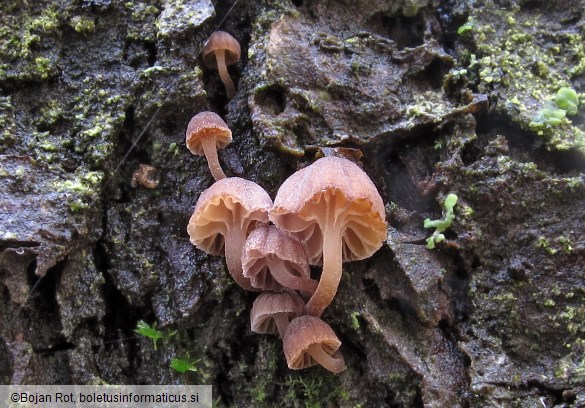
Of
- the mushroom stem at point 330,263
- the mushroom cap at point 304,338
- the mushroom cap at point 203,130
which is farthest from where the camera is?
the mushroom cap at point 203,130

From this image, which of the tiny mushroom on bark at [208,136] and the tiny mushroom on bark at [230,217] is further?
the tiny mushroom on bark at [208,136]

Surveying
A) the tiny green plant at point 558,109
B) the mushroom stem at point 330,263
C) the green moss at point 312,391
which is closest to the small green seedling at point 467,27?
→ the tiny green plant at point 558,109

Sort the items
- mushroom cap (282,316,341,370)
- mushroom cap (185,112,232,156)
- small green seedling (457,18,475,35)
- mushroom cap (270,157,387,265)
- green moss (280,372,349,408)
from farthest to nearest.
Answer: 1. small green seedling (457,18,475,35)
2. mushroom cap (185,112,232,156)
3. green moss (280,372,349,408)
4. mushroom cap (282,316,341,370)
5. mushroom cap (270,157,387,265)

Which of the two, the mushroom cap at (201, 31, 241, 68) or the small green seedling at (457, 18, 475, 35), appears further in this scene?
the small green seedling at (457, 18, 475, 35)

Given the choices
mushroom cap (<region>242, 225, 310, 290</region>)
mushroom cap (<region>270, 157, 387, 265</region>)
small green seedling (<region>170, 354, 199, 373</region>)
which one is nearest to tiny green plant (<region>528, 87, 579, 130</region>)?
mushroom cap (<region>270, 157, 387, 265</region>)

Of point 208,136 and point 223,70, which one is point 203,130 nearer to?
point 208,136

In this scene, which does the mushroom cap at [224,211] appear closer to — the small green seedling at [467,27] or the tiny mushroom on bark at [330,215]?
the tiny mushroom on bark at [330,215]

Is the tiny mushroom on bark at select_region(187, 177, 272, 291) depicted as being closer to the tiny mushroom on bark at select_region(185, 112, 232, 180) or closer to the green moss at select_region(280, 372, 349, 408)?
the tiny mushroom on bark at select_region(185, 112, 232, 180)

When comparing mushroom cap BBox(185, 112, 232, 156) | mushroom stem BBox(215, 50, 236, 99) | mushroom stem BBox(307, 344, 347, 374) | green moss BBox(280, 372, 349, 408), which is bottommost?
green moss BBox(280, 372, 349, 408)
